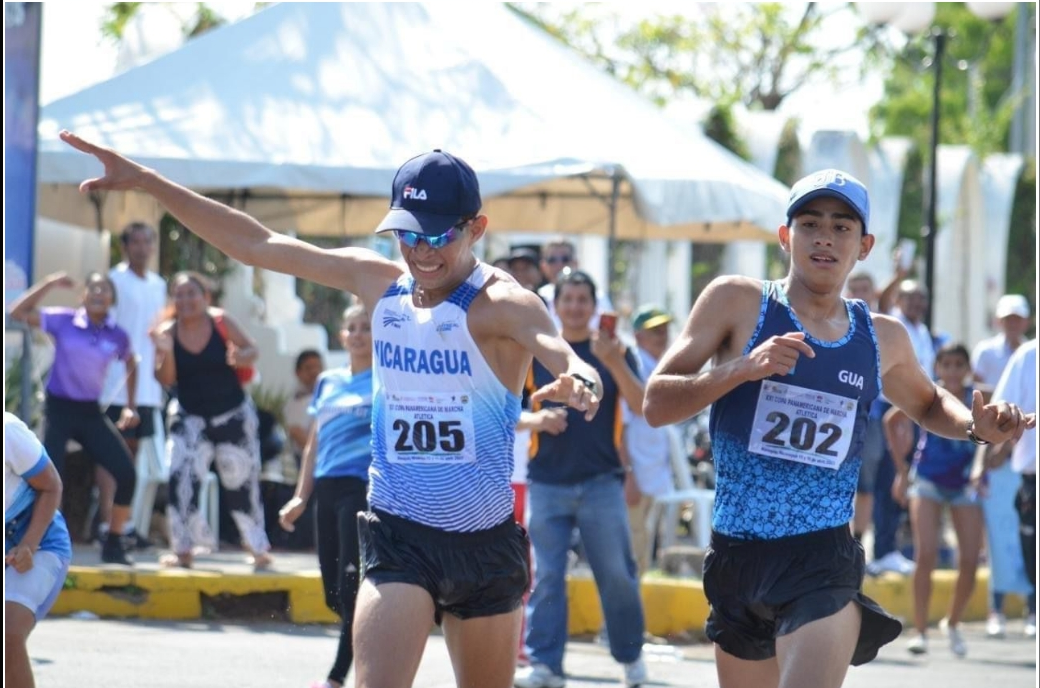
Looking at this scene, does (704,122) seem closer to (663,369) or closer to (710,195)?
(710,195)

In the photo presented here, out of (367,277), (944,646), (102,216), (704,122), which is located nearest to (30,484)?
(367,277)

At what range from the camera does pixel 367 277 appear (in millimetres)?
5730

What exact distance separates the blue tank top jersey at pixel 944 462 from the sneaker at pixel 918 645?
3.43 ft

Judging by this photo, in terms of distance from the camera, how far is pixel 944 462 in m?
11.6

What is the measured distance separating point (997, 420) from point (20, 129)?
767cm

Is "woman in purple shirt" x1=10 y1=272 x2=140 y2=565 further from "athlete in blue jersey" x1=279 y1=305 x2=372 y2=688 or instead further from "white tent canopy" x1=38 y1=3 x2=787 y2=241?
"athlete in blue jersey" x1=279 y1=305 x2=372 y2=688

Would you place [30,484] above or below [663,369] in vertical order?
below

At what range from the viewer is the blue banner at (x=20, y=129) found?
11.2m

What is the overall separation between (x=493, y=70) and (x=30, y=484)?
8600 millimetres

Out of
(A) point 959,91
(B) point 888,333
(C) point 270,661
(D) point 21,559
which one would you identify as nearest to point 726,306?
(B) point 888,333

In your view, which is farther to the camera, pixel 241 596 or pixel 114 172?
pixel 241 596

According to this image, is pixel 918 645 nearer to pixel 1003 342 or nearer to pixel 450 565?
pixel 1003 342

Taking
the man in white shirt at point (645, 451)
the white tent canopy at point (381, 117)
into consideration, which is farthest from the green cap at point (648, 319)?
Answer: the white tent canopy at point (381, 117)

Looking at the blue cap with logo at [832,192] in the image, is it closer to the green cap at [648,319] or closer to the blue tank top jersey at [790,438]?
the blue tank top jersey at [790,438]
